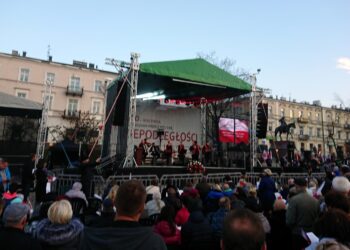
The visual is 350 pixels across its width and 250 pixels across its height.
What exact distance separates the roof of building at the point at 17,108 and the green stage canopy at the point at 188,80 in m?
5.12

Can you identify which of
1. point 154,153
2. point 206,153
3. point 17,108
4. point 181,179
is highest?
point 17,108

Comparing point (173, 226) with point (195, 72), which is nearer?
point (173, 226)

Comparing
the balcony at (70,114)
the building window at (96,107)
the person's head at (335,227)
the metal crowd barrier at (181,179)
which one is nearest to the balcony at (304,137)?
the building window at (96,107)

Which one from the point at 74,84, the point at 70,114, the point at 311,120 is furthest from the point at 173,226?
the point at 311,120

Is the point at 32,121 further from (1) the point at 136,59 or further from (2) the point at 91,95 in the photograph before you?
(2) the point at 91,95

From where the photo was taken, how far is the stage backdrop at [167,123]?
16484mm

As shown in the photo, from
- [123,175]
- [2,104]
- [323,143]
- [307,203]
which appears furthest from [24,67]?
[323,143]

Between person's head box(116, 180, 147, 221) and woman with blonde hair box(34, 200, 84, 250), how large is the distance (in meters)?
1.15

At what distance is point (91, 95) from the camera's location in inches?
1615

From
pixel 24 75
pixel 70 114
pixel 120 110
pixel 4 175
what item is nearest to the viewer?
pixel 4 175

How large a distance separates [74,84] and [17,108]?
27.4 m

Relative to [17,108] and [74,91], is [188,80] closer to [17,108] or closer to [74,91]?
[17,108]

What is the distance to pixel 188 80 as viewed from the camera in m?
12.8

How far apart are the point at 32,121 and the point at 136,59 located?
37.4ft
